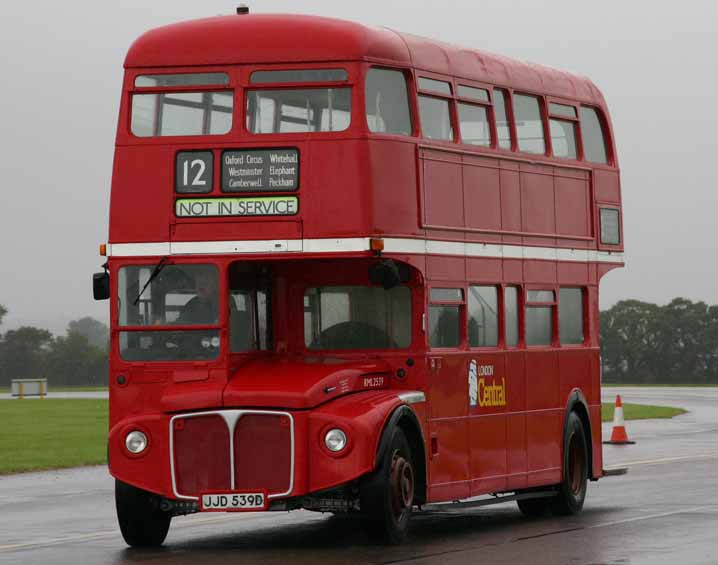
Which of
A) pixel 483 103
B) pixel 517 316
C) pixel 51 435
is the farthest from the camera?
pixel 51 435

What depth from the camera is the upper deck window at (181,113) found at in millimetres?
14391

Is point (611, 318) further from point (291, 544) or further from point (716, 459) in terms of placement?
point (291, 544)

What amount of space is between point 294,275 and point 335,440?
7.11ft

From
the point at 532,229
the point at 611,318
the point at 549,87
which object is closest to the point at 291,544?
the point at 532,229

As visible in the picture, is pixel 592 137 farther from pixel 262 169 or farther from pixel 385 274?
pixel 262 169

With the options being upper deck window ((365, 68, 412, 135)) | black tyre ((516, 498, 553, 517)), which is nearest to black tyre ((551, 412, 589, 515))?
black tyre ((516, 498, 553, 517))

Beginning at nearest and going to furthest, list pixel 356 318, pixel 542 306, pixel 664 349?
pixel 356 318, pixel 542 306, pixel 664 349

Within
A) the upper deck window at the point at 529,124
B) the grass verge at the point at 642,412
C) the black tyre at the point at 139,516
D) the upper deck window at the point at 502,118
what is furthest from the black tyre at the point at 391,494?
the grass verge at the point at 642,412

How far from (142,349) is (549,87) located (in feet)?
18.3

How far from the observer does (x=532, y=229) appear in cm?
1720

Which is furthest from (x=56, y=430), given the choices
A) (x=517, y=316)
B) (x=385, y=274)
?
(x=385, y=274)

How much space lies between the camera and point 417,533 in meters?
15.3

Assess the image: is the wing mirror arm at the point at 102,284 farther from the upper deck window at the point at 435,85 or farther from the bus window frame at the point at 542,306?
the bus window frame at the point at 542,306

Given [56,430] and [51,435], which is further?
[56,430]
